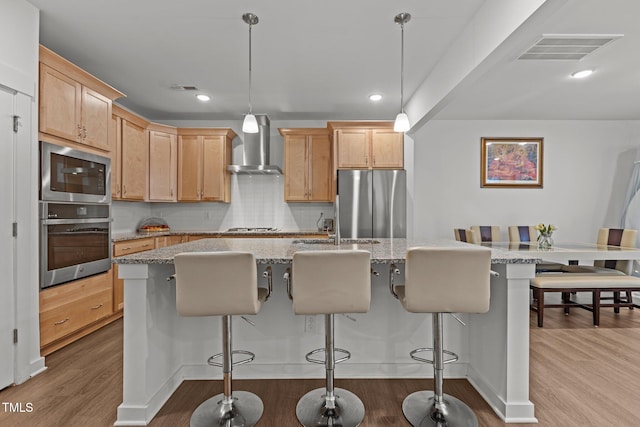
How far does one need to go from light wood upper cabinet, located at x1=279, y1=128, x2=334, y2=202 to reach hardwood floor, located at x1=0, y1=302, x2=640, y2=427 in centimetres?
301

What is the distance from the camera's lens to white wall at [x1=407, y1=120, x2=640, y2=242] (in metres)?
5.49

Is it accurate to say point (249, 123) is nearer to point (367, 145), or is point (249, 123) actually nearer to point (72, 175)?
point (72, 175)

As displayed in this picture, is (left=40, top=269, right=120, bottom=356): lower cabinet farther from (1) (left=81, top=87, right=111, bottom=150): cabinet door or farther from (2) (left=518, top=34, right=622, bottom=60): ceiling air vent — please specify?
(2) (left=518, top=34, right=622, bottom=60): ceiling air vent

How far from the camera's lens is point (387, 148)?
498 centimetres

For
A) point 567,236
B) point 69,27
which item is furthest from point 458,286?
point 567,236

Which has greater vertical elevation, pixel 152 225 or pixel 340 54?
pixel 340 54

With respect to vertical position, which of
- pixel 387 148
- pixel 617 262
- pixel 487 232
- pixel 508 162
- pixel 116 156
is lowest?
pixel 617 262

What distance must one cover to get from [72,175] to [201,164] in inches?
88.4

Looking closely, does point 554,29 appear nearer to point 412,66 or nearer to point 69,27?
point 412,66

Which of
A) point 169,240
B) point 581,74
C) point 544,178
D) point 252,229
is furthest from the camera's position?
point 544,178

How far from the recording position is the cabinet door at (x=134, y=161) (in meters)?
4.32

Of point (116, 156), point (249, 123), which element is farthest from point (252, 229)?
point (249, 123)

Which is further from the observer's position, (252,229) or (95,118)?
(252,229)

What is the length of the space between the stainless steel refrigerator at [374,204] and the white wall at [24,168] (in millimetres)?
3117
